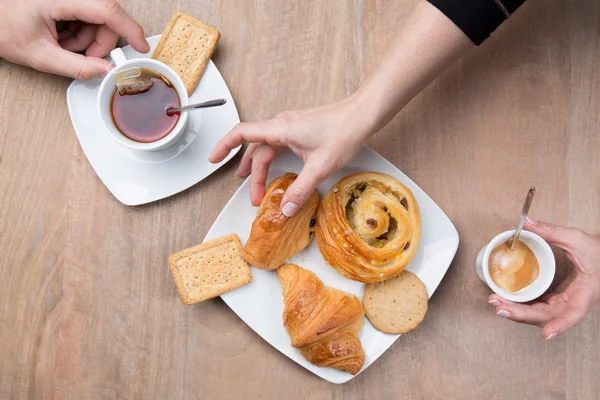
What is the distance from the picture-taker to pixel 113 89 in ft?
4.10

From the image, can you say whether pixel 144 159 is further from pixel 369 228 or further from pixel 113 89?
pixel 369 228

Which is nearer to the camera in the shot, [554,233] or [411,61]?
[411,61]

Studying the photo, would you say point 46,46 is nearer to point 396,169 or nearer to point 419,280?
point 396,169

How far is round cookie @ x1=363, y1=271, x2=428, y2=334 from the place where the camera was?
4.20 feet

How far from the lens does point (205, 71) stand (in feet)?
4.37

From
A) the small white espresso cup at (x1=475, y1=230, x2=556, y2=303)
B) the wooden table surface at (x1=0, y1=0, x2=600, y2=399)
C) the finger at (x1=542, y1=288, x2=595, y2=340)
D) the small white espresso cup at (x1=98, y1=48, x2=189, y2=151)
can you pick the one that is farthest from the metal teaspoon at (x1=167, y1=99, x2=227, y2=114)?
the finger at (x1=542, y1=288, x2=595, y2=340)

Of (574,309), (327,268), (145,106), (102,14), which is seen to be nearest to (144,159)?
(145,106)

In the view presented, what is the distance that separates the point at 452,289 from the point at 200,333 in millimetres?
610

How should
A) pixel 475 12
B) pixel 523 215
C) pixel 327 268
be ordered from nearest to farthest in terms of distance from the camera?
pixel 475 12
pixel 523 215
pixel 327 268

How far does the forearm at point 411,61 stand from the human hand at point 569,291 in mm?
414

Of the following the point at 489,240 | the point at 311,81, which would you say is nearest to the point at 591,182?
the point at 489,240

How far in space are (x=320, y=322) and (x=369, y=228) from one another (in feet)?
0.76

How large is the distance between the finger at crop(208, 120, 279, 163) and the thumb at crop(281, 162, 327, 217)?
0.11 metres

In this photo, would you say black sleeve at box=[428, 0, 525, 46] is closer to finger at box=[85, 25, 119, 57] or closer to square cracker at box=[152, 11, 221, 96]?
square cracker at box=[152, 11, 221, 96]
